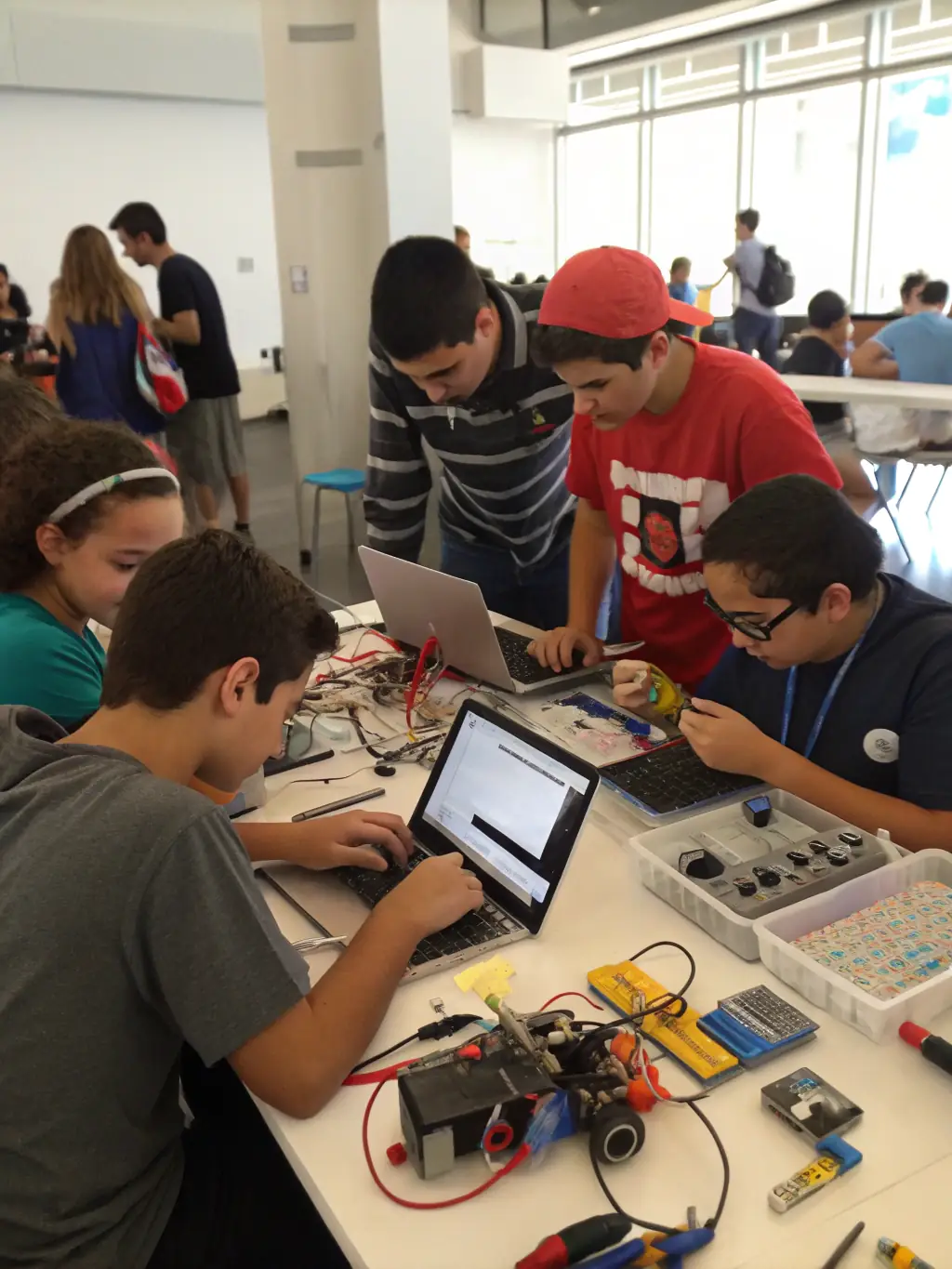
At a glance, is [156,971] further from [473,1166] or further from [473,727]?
[473,727]

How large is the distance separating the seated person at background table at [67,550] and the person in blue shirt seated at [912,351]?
4173mm

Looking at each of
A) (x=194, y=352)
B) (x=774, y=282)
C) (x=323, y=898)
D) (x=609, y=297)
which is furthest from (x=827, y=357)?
(x=323, y=898)

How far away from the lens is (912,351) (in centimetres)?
470

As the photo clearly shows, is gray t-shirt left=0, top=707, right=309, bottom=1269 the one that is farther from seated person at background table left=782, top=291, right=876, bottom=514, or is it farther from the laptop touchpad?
seated person at background table left=782, top=291, right=876, bottom=514

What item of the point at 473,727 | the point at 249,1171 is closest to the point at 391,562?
the point at 473,727

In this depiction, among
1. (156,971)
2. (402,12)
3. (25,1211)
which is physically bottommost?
(25,1211)

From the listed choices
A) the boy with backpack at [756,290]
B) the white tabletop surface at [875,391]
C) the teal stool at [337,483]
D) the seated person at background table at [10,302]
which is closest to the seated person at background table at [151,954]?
the teal stool at [337,483]

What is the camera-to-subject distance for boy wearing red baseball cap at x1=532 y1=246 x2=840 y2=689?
162 cm

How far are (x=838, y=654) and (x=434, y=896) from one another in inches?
26.5

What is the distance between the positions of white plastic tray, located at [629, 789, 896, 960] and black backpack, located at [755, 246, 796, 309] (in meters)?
6.94

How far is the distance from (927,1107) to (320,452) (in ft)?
14.4

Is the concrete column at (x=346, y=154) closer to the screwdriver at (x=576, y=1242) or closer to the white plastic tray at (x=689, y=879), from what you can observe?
the white plastic tray at (x=689, y=879)

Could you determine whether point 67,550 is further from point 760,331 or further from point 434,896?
point 760,331

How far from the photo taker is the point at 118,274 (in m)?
4.17
